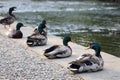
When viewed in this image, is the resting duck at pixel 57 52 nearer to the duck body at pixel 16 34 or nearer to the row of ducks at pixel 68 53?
the row of ducks at pixel 68 53

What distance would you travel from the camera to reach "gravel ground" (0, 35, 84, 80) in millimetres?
9328

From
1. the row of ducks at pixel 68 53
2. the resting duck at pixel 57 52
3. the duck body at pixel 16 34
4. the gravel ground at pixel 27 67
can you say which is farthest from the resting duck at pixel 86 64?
the duck body at pixel 16 34

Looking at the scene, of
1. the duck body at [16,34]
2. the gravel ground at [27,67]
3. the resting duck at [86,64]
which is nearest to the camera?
the gravel ground at [27,67]

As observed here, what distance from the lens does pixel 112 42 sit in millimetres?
18953

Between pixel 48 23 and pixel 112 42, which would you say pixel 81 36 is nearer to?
pixel 112 42

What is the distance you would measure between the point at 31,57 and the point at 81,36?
362 inches

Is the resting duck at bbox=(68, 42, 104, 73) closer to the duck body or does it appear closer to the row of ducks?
the row of ducks

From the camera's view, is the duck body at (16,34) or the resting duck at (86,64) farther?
the duck body at (16,34)

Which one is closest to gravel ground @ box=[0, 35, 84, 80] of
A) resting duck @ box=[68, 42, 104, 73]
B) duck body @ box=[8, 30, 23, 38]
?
resting duck @ box=[68, 42, 104, 73]

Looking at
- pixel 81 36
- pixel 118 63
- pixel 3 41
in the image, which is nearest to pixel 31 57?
pixel 118 63

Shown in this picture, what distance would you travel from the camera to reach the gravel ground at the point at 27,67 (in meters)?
9.33

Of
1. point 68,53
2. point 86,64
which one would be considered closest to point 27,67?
point 86,64

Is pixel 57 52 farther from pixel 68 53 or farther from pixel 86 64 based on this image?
pixel 86 64

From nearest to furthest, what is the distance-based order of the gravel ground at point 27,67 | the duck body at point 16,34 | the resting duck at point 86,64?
the gravel ground at point 27,67 < the resting duck at point 86,64 < the duck body at point 16,34
